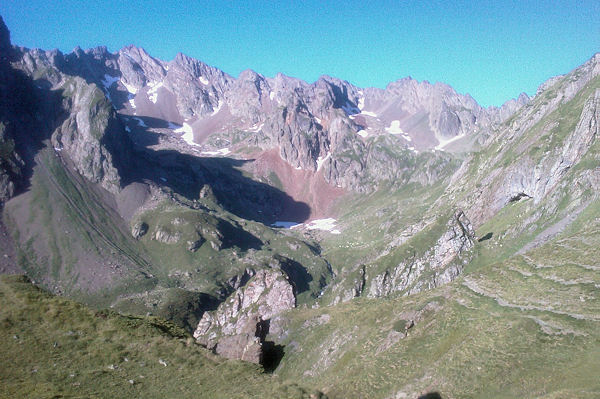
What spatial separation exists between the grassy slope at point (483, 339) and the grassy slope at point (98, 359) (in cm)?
899

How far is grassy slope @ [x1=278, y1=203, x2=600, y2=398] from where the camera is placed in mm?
25375

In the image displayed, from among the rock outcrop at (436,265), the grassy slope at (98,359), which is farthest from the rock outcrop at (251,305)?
the grassy slope at (98,359)

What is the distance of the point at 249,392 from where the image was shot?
24609mm

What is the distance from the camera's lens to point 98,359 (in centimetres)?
2491

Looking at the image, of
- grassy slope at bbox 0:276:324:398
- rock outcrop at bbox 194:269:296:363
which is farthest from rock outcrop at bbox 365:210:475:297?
grassy slope at bbox 0:276:324:398

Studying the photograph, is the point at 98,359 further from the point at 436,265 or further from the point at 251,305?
the point at 436,265

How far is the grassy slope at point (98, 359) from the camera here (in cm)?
2220

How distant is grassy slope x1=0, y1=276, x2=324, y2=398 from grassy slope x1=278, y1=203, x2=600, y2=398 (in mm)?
8987

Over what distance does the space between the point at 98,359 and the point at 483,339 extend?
28.8 meters

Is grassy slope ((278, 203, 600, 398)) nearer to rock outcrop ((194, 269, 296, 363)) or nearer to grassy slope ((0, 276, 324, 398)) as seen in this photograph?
grassy slope ((0, 276, 324, 398))

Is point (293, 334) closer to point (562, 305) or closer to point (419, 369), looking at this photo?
point (419, 369)

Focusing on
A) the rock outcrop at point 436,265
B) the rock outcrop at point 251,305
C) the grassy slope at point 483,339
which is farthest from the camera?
the rock outcrop at point 436,265

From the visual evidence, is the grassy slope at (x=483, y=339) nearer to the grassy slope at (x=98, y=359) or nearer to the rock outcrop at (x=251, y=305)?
the grassy slope at (x=98, y=359)

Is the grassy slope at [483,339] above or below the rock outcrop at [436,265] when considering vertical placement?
below
